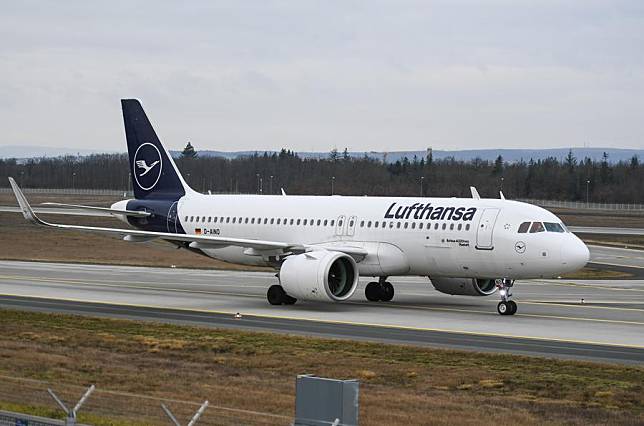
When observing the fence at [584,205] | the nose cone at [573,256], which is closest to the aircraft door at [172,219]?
the nose cone at [573,256]

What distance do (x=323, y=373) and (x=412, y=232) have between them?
1555 cm

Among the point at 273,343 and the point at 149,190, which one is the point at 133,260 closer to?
the point at 149,190

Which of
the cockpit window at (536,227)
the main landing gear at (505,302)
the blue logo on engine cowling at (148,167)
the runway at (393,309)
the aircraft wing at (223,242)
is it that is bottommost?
the runway at (393,309)

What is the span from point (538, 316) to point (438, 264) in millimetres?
3875

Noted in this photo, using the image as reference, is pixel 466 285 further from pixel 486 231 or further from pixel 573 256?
pixel 573 256

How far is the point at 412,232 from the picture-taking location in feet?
131

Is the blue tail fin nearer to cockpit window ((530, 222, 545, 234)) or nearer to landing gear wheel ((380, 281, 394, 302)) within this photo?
landing gear wheel ((380, 281, 394, 302))

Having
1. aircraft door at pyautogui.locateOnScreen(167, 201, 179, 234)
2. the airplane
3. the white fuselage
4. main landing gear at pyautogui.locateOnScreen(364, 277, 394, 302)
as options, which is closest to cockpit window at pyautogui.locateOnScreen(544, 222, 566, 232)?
the airplane

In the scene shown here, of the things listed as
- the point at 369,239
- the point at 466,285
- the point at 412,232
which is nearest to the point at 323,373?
the point at 412,232

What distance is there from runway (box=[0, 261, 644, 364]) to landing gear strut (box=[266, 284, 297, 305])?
44 centimetres

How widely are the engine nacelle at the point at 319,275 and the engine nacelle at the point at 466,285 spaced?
4.03 meters

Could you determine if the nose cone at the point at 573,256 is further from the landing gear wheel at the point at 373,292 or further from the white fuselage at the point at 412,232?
the landing gear wheel at the point at 373,292

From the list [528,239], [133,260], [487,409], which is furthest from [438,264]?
[133,260]

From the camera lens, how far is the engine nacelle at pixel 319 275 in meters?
38.2
